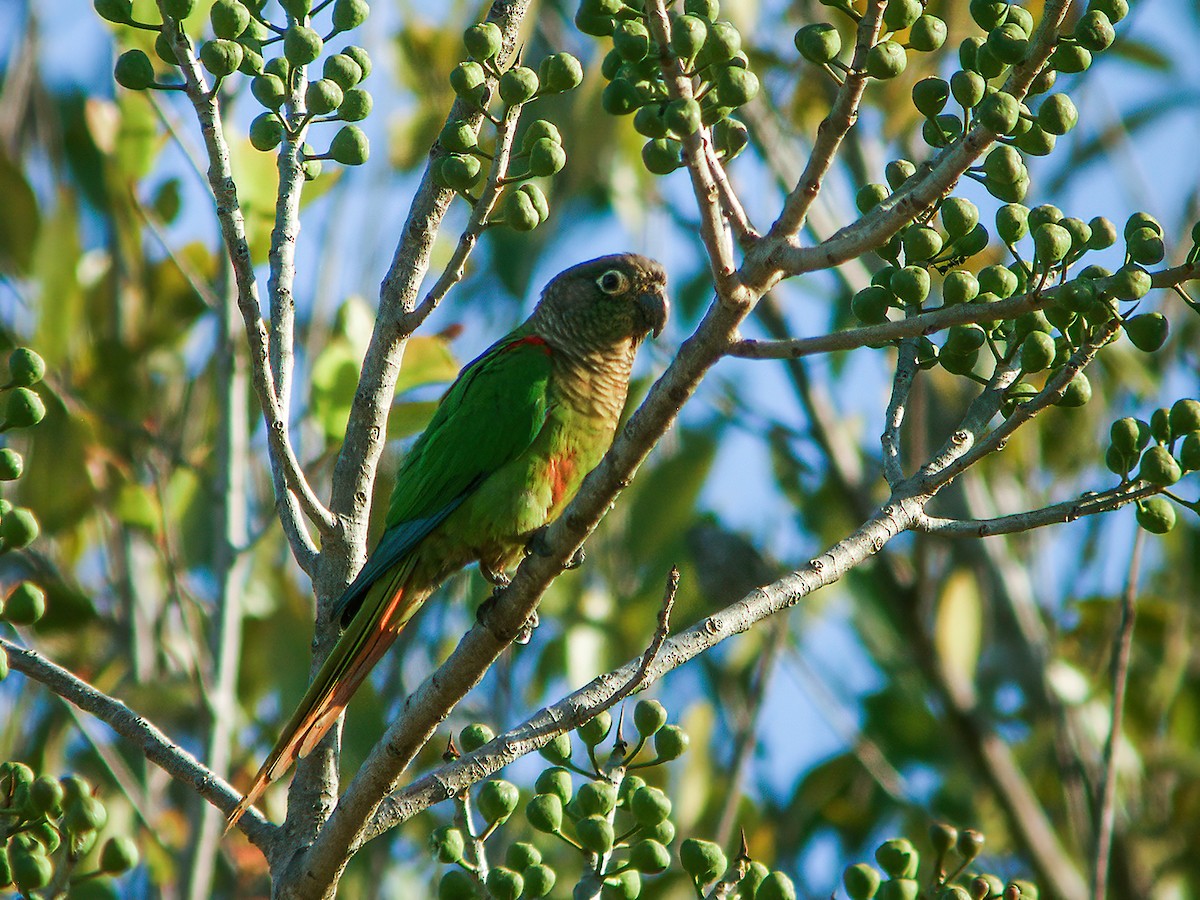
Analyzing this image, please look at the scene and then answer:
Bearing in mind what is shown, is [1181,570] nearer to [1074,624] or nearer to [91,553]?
[1074,624]

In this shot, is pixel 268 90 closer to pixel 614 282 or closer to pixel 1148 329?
pixel 1148 329

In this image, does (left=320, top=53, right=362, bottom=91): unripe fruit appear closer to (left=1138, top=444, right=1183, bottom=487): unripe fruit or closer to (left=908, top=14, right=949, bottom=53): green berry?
(left=908, top=14, right=949, bottom=53): green berry

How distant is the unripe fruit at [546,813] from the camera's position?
105 inches

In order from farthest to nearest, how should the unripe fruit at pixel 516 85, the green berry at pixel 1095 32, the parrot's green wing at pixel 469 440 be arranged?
the parrot's green wing at pixel 469 440
the unripe fruit at pixel 516 85
the green berry at pixel 1095 32

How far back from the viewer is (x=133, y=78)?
2961 millimetres

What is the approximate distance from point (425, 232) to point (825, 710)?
2.94 metres

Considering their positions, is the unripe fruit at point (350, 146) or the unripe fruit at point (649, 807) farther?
the unripe fruit at point (350, 146)

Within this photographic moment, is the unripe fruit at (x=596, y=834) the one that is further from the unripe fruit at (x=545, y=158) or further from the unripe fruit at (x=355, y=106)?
the unripe fruit at (x=355, y=106)

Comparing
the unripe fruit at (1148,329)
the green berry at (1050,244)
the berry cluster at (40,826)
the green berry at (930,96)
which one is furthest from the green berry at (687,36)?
the berry cluster at (40,826)

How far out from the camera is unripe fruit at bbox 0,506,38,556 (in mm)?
2717

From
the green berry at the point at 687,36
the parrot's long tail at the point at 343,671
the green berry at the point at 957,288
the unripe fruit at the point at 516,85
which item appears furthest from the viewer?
the parrot's long tail at the point at 343,671

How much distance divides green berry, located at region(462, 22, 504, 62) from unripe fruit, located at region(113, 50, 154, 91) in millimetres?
798

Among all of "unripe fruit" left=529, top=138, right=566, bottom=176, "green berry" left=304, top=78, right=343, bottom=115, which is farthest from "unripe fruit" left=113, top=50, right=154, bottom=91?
"unripe fruit" left=529, top=138, right=566, bottom=176

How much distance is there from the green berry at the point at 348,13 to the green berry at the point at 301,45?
169 millimetres
